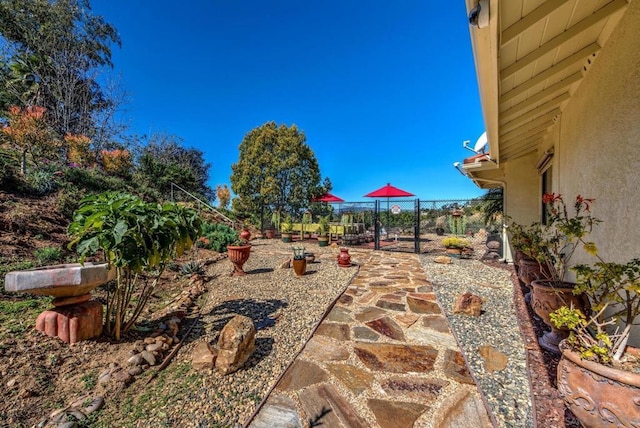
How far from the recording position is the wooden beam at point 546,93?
2.76 m

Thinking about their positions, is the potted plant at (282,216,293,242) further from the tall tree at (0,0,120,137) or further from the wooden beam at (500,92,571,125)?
the tall tree at (0,0,120,137)

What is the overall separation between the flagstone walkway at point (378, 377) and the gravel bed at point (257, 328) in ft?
0.50

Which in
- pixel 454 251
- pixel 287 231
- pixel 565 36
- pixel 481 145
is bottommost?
pixel 454 251

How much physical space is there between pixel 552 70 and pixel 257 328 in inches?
160

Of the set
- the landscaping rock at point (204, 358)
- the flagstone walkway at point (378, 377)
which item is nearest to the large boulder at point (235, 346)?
the landscaping rock at point (204, 358)

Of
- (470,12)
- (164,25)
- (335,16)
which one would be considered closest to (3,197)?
(164,25)

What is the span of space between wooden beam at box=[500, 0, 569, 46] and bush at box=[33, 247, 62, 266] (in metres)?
6.20

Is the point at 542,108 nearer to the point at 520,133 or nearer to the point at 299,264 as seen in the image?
the point at 520,133

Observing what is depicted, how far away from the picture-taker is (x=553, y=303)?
2305 mm

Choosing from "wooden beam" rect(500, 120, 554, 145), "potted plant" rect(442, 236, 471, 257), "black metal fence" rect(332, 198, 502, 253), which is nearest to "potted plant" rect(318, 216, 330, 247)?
"black metal fence" rect(332, 198, 502, 253)

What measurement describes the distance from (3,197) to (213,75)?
8.95m

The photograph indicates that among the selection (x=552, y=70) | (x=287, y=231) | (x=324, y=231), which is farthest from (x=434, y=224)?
(x=552, y=70)

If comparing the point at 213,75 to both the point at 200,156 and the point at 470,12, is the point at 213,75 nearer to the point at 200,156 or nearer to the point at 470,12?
the point at 200,156

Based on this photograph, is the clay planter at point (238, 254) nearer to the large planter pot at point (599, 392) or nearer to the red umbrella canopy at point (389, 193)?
the large planter pot at point (599, 392)
